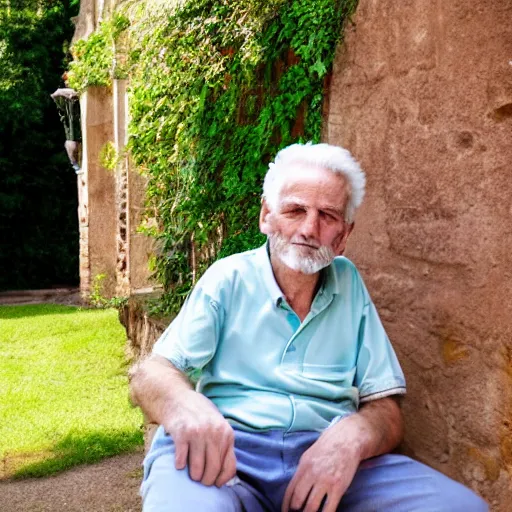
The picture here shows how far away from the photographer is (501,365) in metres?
1.98

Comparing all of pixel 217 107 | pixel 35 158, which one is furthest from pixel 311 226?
pixel 35 158

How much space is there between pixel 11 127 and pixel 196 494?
1311 centimetres

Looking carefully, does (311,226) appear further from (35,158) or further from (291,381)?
(35,158)

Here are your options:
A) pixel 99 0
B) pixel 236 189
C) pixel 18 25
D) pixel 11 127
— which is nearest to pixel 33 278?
pixel 11 127

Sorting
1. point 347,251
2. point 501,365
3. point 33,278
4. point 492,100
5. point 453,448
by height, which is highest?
point 492,100

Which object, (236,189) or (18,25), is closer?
(236,189)

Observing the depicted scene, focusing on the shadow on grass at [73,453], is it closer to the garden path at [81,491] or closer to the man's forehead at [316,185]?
the garden path at [81,491]

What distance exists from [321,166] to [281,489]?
2.72 ft

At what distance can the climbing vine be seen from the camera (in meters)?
2.95

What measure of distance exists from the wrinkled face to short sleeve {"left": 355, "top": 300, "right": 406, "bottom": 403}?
0.22 m

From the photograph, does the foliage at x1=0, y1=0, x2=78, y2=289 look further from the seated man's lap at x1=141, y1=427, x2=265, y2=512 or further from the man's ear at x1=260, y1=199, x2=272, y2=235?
the seated man's lap at x1=141, y1=427, x2=265, y2=512

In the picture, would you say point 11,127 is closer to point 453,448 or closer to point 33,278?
point 33,278

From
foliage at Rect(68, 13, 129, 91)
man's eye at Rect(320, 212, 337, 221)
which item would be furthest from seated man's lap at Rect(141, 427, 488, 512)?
foliage at Rect(68, 13, 129, 91)

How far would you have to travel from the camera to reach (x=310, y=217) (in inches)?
78.2
